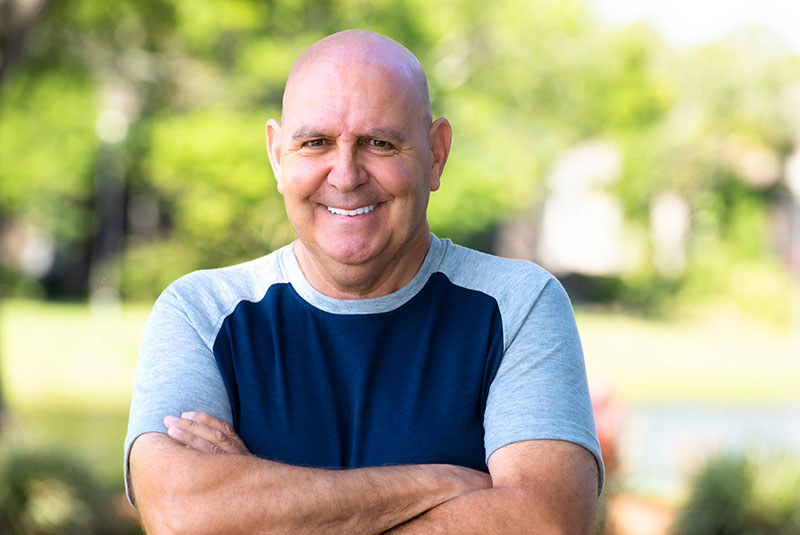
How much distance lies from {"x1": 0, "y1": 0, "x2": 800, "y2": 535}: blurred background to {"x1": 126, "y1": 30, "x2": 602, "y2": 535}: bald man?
22.1 feet

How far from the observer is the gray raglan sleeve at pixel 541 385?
80.9 inches

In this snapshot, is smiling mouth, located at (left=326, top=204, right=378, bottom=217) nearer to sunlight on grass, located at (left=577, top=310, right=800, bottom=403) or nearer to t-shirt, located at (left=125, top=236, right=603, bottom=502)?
t-shirt, located at (left=125, top=236, right=603, bottom=502)

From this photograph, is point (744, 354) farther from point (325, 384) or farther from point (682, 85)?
point (325, 384)

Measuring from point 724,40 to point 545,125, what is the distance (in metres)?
6.35

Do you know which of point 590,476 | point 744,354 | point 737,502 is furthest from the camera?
point 744,354

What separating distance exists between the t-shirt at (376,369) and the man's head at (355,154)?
13 cm

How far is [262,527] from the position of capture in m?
1.93

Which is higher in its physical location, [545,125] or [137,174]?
[545,125]

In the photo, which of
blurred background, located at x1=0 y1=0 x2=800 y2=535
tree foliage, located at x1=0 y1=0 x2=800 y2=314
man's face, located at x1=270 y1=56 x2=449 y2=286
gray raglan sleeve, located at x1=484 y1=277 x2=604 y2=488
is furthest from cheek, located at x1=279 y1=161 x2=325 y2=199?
tree foliage, located at x1=0 y1=0 x2=800 y2=314

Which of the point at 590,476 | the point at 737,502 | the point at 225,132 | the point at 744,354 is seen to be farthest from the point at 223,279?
the point at 744,354

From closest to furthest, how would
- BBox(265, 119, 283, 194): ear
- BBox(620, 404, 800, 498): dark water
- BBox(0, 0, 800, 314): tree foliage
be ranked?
1. BBox(265, 119, 283, 194): ear
2. BBox(620, 404, 800, 498): dark water
3. BBox(0, 0, 800, 314): tree foliage

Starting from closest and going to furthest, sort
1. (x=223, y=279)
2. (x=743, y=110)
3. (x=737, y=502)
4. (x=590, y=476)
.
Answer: (x=590, y=476) → (x=223, y=279) → (x=737, y=502) → (x=743, y=110)

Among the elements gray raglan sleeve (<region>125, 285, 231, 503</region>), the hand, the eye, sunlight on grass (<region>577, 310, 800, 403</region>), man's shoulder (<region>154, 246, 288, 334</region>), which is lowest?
sunlight on grass (<region>577, 310, 800, 403</region>)

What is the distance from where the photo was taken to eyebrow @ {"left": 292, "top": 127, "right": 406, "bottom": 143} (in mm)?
2092
